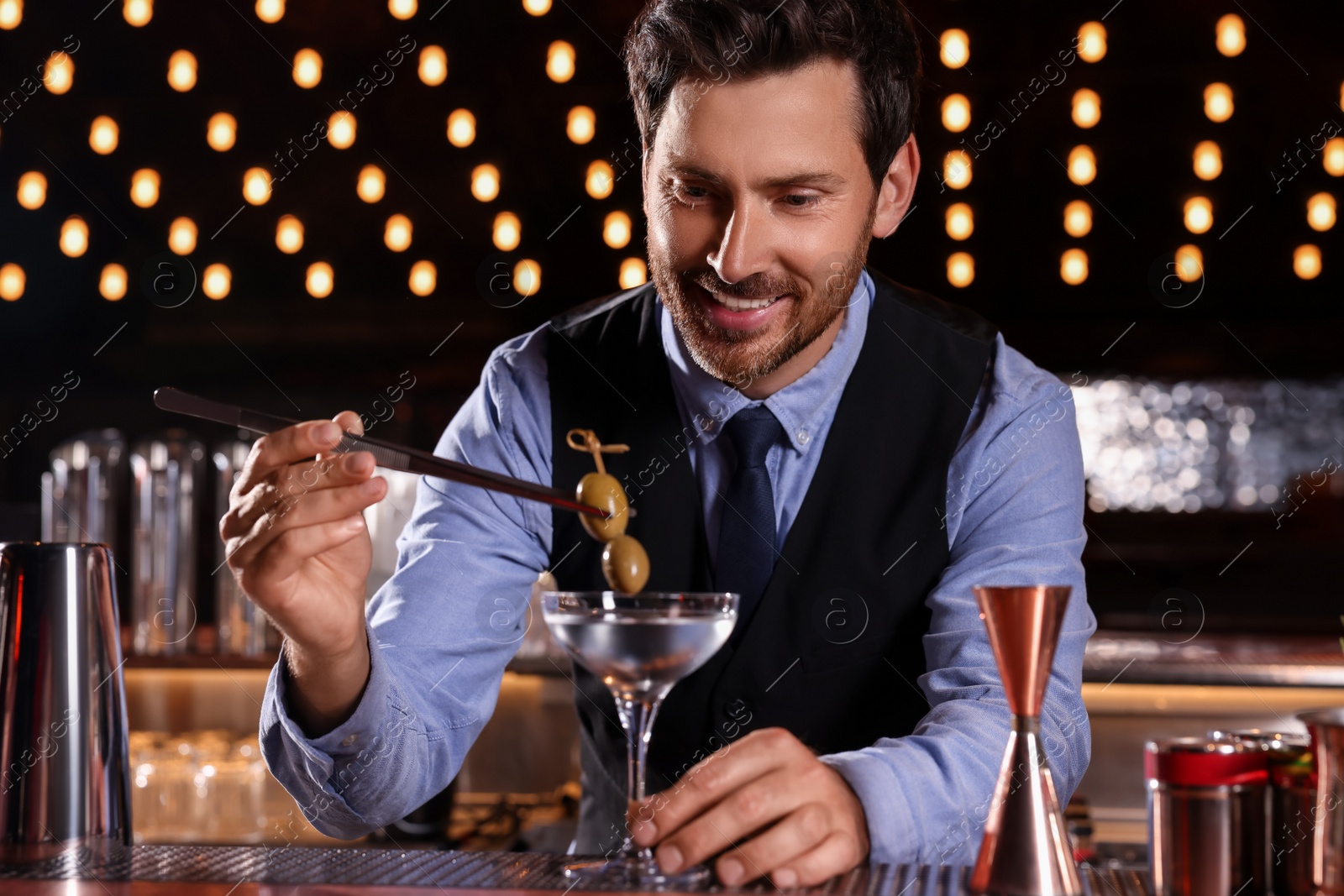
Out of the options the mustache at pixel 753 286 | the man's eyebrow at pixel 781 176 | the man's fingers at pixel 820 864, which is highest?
the man's eyebrow at pixel 781 176

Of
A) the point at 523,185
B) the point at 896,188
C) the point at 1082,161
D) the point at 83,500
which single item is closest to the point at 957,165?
the point at 1082,161

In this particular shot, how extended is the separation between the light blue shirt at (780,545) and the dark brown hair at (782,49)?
254 millimetres

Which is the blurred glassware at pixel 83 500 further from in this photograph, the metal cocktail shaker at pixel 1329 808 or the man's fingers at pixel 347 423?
the metal cocktail shaker at pixel 1329 808

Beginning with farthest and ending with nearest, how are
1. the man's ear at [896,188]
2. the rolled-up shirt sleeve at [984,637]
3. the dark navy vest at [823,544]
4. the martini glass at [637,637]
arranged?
1. the man's ear at [896,188]
2. the dark navy vest at [823,544]
3. the rolled-up shirt sleeve at [984,637]
4. the martini glass at [637,637]

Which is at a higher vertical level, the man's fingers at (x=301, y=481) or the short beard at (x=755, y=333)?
the short beard at (x=755, y=333)

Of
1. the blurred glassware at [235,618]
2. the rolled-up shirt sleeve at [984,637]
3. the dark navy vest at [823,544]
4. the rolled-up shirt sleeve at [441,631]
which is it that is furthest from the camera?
the blurred glassware at [235,618]

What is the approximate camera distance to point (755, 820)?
1.04m

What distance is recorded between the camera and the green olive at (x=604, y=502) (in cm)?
139

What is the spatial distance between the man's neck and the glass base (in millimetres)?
820

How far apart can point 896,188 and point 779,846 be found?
120cm

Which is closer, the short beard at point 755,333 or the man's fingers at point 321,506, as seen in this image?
the man's fingers at point 321,506

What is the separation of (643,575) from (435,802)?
151 cm

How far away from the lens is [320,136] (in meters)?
3.29

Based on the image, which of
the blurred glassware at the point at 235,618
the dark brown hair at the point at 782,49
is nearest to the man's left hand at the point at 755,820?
the dark brown hair at the point at 782,49
